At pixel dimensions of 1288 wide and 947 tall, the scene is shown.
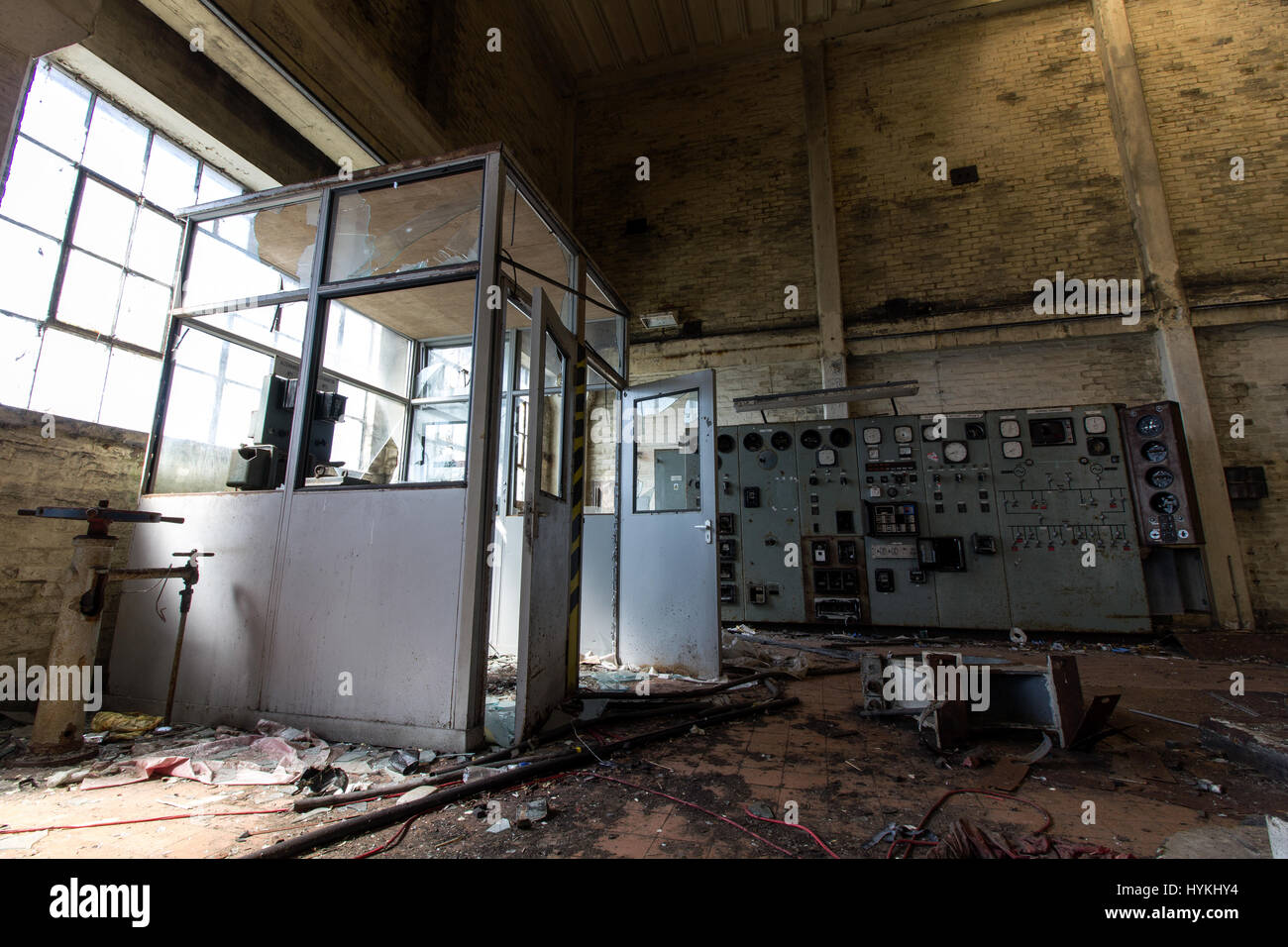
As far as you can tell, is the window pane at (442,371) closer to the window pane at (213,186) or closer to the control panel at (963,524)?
the window pane at (213,186)

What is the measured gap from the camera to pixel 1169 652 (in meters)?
5.59

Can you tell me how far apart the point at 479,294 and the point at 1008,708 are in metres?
3.78

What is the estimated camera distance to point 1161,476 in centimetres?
613

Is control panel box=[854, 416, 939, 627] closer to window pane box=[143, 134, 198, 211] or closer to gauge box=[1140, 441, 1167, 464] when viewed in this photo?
gauge box=[1140, 441, 1167, 464]

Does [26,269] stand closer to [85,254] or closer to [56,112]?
[85,254]

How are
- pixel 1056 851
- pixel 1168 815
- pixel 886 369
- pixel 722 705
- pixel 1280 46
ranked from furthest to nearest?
pixel 886 369, pixel 1280 46, pixel 722 705, pixel 1168 815, pixel 1056 851

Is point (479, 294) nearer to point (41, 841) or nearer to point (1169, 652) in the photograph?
point (41, 841)

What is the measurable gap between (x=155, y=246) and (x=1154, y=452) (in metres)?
9.72

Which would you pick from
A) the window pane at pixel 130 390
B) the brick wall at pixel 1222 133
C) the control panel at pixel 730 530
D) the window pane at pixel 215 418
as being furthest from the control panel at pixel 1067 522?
the window pane at pixel 130 390

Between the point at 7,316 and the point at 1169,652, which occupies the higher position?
the point at 7,316

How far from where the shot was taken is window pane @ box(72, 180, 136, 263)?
3.64 metres

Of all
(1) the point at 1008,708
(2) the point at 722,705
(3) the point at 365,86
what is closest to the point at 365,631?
(2) the point at 722,705

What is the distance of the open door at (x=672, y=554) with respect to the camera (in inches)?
178

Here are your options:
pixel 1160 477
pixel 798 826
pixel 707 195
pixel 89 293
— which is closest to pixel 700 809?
pixel 798 826
